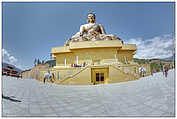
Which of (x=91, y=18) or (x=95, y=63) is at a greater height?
(x=91, y=18)

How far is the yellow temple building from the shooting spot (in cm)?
974

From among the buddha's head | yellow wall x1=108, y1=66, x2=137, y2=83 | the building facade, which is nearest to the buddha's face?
the buddha's head

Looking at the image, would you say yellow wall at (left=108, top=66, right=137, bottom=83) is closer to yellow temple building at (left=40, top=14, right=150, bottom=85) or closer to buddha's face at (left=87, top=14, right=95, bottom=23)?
yellow temple building at (left=40, top=14, right=150, bottom=85)

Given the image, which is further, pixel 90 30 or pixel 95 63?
pixel 90 30

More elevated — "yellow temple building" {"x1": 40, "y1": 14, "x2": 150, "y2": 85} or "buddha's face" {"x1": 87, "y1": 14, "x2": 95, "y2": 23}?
"buddha's face" {"x1": 87, "y1": 14, "x2": 95, "y2": 23}

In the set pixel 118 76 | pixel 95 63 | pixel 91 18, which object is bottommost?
pixel 118 76

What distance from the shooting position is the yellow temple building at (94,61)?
9.74m

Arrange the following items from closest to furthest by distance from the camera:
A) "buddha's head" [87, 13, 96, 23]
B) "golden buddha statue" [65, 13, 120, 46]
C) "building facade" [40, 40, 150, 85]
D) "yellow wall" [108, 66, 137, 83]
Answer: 1. "yellow wall" [108, 66, 137, 83]
2. "building facade" [40, 40, 150, 85]
3. "golden buddha statue" [65, 13, 120, 46]
4. "buddha's head" [87, 13, 96, 23]

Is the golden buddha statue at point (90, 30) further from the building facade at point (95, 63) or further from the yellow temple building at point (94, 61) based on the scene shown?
the building facade at point (95, 63)

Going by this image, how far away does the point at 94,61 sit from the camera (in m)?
13.4

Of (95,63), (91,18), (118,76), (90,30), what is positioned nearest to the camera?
(118,76)

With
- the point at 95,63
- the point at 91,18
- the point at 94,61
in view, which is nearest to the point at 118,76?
the point at 95,63

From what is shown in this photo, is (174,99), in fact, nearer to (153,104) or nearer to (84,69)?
(153,104)

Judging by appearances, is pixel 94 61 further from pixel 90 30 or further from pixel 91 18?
pixel 91 18
